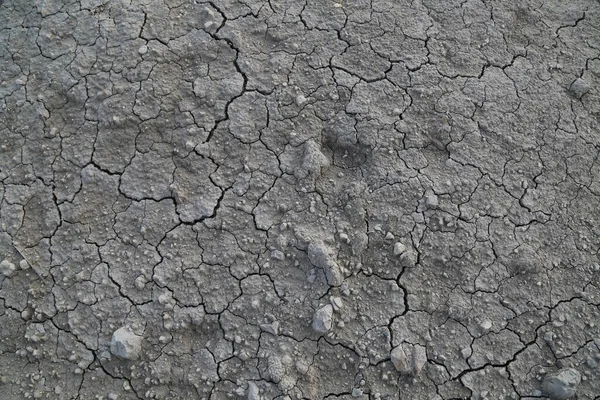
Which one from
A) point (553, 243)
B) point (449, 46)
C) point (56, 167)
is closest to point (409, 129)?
point (449, 46)

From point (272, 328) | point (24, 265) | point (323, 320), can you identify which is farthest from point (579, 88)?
point (24, 265)

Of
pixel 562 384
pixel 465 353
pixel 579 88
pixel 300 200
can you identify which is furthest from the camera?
pixel 579 88

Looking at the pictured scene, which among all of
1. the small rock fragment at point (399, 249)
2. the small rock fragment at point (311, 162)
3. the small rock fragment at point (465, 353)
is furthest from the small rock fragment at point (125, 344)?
the small rock fragment at point (465, 353)

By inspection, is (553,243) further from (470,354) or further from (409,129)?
(409,129)

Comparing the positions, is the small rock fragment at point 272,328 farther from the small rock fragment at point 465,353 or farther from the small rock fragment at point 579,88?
the small rock fragment at point 579,88

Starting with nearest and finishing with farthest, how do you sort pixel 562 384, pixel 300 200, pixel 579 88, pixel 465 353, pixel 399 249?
pixel 562 384 < pixel 465 353 < pixel 399 249 < pixel 300 200 < pixel 579 88

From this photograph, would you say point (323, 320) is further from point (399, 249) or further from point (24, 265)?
point (24, 265)

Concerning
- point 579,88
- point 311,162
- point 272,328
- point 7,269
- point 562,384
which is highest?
point 579,88
